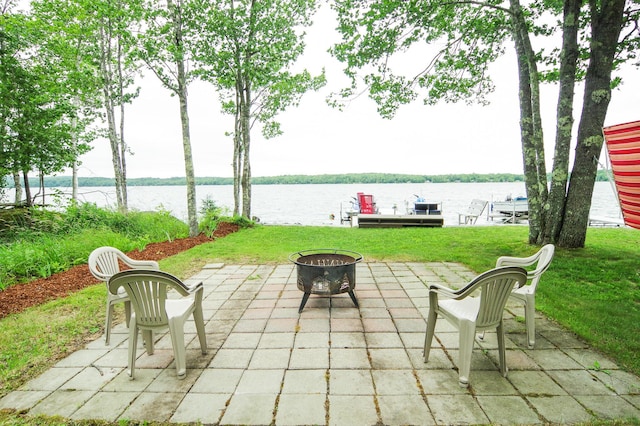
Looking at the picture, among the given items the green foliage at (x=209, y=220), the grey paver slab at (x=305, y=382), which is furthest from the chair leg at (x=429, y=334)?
the green foliage at (x=209, y=220)

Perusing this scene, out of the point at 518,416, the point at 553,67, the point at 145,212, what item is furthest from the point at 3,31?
the point at 553,67

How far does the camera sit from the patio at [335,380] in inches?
70.2

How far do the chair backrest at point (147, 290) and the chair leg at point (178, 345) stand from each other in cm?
8

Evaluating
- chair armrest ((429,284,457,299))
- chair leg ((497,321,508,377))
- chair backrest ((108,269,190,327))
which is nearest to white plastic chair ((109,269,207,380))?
chair backrest ((108,269,190,327))

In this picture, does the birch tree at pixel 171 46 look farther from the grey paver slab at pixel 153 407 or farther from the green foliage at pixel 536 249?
the grey paver slab at pixel 153 407

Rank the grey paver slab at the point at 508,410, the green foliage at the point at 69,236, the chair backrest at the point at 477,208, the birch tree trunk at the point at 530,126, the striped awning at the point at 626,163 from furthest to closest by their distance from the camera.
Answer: the chair backrest at the point at 477,208, the birch tree trunk at the point at 530,126, the green foliage at the point at 69,236, the striped awning at the point at 626,163, the grey paver slab at the point at 508,410

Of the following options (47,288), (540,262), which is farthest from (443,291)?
(47,288)

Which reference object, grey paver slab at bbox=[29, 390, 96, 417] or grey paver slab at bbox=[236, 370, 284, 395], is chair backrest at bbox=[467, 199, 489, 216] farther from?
grey paver slab at bbox=[29, 390, 96, 417]

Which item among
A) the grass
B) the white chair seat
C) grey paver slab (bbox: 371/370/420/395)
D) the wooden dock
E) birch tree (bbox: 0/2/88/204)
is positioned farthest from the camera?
the wooden dock

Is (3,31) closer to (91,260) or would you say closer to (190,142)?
(190,142)

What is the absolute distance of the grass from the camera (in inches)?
100

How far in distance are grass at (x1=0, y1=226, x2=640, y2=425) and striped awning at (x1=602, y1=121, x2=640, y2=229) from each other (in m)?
1.04

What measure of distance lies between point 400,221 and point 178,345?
921cm

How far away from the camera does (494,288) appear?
79.6 inches
